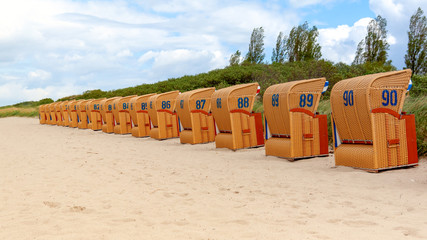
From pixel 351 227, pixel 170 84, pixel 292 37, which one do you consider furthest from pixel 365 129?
pixel 292 37

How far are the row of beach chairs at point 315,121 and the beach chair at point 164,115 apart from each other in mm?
1670

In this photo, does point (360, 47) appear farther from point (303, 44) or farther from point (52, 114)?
point (52, 114)

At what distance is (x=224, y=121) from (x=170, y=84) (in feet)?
96.5

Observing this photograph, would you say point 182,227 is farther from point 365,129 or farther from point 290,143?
point 290,143

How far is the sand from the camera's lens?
4.88 metres

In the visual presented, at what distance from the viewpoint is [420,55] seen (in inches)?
1567

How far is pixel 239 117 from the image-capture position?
1278 cm

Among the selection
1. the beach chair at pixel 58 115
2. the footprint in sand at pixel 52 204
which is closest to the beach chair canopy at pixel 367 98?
the footprint in sand at pixel 52 204

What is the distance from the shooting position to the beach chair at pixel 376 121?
27.2 feet

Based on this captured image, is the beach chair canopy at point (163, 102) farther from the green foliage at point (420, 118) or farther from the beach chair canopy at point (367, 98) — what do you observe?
the beach chair canopy at point (367, 98)

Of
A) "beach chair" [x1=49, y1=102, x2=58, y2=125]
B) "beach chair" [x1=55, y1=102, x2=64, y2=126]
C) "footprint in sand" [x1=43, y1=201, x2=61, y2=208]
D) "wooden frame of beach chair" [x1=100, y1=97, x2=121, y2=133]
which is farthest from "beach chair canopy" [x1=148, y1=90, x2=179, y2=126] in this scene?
"beach chair" [x1=49, y1=102, x2=58, y2=125]

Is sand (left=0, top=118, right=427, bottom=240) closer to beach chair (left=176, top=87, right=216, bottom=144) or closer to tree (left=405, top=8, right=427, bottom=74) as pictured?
beach chair (left=176, top=87, right=216, bottom=144)

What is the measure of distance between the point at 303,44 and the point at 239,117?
3608 centimetres

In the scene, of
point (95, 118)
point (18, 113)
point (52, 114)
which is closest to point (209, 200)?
point (95, 118)
